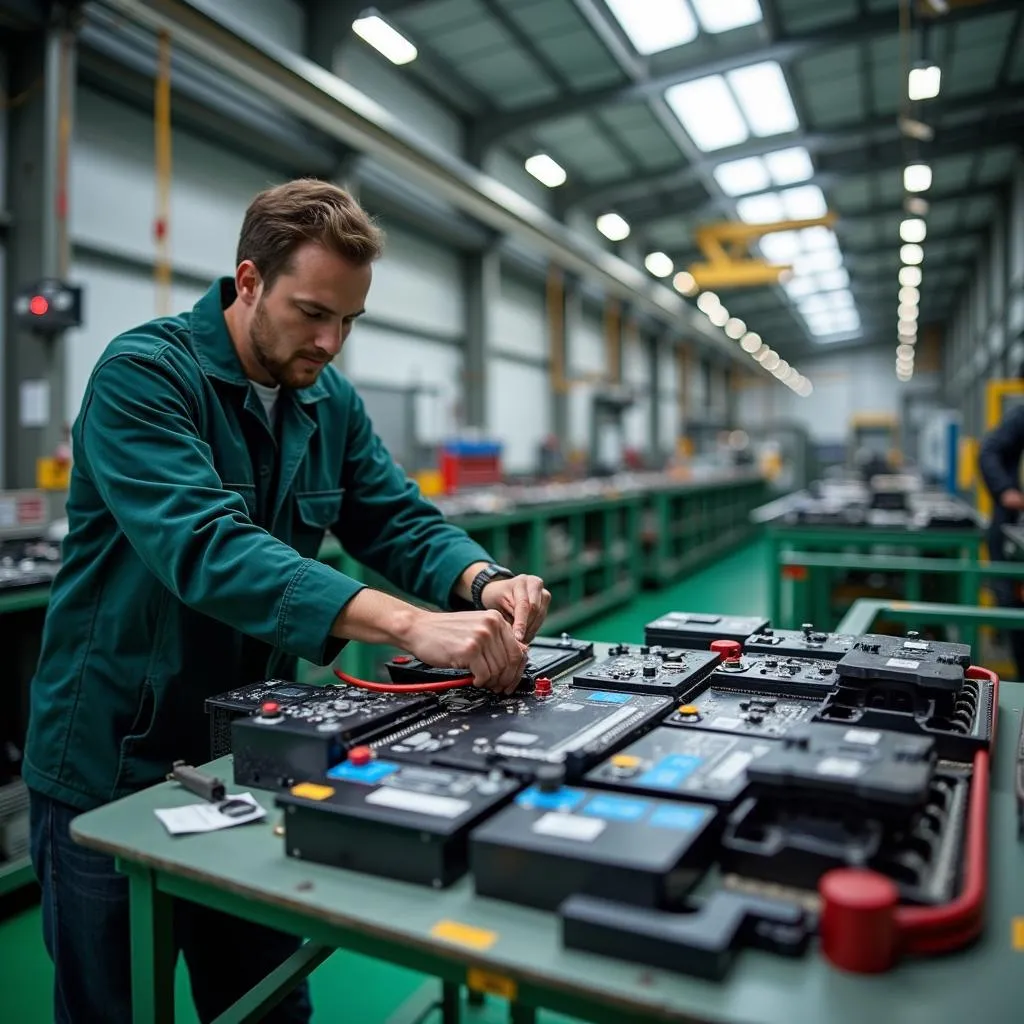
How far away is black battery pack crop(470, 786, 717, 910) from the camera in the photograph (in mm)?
674

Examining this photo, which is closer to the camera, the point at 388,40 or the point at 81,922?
the point at 81,922

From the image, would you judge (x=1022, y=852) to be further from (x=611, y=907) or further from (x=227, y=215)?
(x=227, y=215)

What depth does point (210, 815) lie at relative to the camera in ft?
3.01

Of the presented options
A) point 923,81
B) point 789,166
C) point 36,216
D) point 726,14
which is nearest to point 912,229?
point 789,166

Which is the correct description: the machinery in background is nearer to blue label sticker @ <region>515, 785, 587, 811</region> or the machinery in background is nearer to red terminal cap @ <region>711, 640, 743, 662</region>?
blue label sticker @ <region>515, 785, 587, 811</region>

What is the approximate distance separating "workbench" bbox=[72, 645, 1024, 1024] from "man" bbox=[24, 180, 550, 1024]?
0.22 meters

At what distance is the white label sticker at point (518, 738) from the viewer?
3.09ft

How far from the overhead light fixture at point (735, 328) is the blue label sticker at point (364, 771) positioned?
1404 cm

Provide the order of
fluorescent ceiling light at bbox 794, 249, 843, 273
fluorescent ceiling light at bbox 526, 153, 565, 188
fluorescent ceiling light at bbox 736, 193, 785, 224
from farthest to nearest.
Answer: fluorescent ceiling light at bbox 794, 249, 843, 273 < fluorescent ceiling light at bbox 736, 193, 785, 224 < fluorescent ceiling light at bbox 526, 153, 565, 188

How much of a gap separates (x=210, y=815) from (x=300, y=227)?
75 centimetres

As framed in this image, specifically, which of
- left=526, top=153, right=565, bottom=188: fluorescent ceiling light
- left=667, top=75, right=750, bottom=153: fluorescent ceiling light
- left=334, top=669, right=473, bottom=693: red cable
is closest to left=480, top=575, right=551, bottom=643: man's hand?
left=334, top=669, right=473, bottom=693: red cable

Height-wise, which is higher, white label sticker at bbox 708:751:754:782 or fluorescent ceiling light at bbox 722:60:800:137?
fluorescent ceiling light at bbox 722:60:800:137

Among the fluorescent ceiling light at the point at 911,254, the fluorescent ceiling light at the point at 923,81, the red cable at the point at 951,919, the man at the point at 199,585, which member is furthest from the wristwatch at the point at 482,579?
the fluorescent ceiling light at the point at 911,254

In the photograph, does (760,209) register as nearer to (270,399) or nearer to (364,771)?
(270,399)
